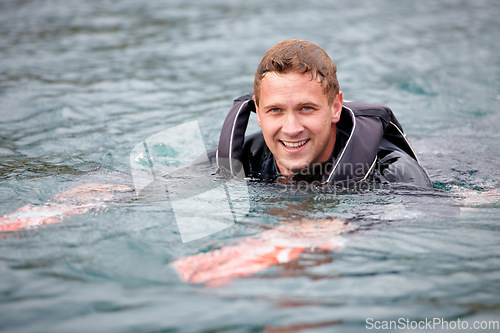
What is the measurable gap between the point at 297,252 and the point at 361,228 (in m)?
0.52

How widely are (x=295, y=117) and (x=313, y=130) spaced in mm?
151

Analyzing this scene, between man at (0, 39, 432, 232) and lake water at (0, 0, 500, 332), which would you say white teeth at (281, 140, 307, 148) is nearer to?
man at (0, 39, 432, 232)

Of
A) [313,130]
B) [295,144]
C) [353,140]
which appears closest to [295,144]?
[295,144]

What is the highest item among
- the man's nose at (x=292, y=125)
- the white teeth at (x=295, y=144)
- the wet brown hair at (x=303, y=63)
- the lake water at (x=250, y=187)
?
the wet brown hair at (x=303, y=63)

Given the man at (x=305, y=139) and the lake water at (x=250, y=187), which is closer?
the lake water at (x=250, y=187)

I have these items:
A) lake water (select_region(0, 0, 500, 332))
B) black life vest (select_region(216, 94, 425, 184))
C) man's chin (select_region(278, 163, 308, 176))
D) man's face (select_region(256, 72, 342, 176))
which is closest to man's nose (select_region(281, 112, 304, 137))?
man's face (select_region(256, 72, 342, 176))

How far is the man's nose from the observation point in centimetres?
351

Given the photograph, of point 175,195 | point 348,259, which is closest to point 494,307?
point 348,259

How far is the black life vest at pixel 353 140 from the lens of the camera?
3.62 meters

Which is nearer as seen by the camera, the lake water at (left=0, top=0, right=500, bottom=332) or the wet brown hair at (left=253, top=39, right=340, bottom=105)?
the lake water at (left=0, top=0, right=500, bottom=332)

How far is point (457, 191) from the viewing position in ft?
13.0

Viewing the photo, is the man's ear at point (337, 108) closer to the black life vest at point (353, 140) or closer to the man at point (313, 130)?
the man at point (313, 130)

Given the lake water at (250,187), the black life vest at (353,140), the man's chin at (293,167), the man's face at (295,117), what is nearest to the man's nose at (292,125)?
the man's face at (295,117)

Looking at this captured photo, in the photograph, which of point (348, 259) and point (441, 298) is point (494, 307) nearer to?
point (441, 298)
